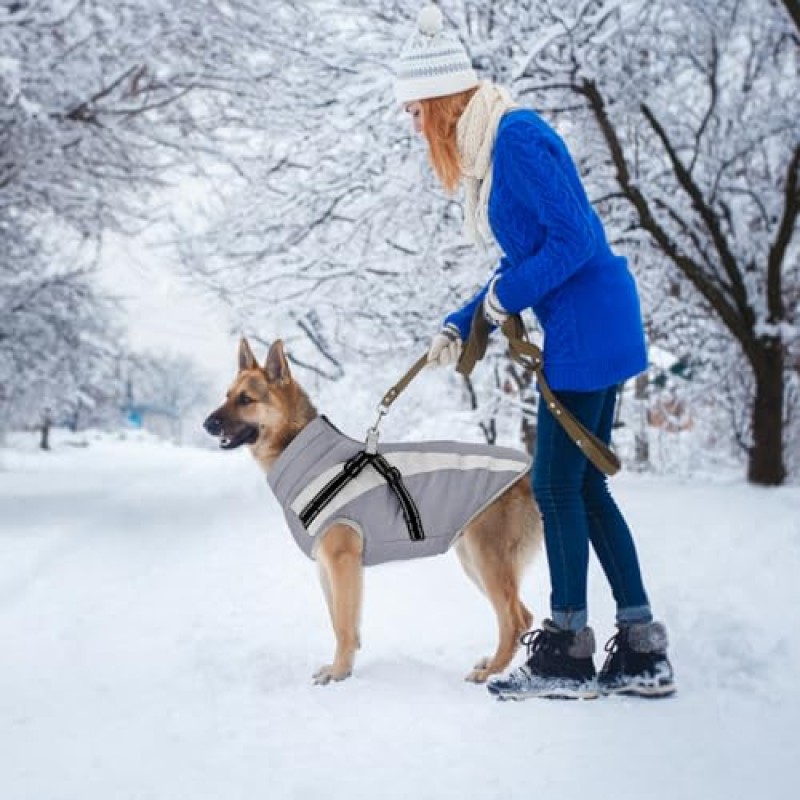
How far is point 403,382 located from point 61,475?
15.2m

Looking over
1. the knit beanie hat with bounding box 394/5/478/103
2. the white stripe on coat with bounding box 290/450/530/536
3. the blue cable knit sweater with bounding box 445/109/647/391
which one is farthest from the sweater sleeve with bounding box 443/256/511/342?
the knit beanie hat with bounding box 394/5/478/103

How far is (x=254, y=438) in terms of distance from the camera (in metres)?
3.41

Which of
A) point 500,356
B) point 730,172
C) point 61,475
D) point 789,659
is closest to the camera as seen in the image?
point 789,659

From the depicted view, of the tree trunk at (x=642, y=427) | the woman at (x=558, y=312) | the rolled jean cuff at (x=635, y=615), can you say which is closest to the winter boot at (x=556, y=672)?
A: the woman at (x=558, y=312)

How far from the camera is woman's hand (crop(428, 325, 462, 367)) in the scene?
10.1 ft

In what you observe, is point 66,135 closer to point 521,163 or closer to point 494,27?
point 494,27

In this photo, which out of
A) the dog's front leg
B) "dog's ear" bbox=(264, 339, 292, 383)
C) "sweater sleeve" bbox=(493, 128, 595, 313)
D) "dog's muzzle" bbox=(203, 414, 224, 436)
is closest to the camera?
"sweater sleeve" bbox=(493, 128, 595, 313)

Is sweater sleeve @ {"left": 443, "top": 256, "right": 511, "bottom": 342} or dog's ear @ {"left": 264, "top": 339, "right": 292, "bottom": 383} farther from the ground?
sweater sleeve @ {"left": 443, "top": 256, "right": 511, "bottom": 342}

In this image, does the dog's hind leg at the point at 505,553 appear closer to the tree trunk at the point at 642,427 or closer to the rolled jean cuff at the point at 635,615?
the rolled jean cuff at the point at 635,615

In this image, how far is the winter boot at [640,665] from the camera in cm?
264

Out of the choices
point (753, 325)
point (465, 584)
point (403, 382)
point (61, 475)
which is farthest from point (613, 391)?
point (61, 475)

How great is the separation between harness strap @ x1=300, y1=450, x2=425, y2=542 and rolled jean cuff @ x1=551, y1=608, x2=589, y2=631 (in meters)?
0.59

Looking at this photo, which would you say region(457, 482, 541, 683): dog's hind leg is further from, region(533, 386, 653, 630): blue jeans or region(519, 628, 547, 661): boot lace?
region(533, 386, 653, 630): blue jeans

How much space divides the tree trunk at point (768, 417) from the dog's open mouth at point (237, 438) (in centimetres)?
506
